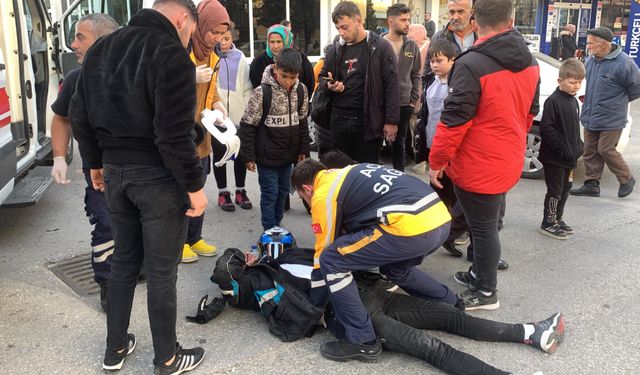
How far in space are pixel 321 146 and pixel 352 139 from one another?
0.38 m

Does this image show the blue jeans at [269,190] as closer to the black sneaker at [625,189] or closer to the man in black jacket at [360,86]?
the man in black jacket at [360,86]

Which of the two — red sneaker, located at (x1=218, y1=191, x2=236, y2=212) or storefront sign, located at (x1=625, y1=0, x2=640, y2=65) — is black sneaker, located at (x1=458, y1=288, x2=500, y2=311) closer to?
red sneaker, located at (x1=218, y1=191, x2=236, y2=212)

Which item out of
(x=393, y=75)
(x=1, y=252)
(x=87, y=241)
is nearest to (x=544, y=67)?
(x=393, y=75)

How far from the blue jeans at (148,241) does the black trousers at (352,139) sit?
7.50 ft

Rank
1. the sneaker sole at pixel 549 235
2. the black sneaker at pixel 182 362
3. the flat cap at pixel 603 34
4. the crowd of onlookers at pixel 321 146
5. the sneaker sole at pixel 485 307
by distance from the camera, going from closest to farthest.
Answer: the crowd of onlookers at pixel 321 146 → the black sneaker at pixel 182 362 → the sneaker sole at pixel 485 307 → the sneaker sole at pixel 549 235 → the flat cap at pixel 603 34

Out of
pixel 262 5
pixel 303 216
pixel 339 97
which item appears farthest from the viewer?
pixel 262 5

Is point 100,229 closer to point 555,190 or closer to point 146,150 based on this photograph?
point 146,150

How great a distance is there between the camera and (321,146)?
16.4 feet

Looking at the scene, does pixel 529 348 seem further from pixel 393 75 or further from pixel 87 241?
pixel 87 241

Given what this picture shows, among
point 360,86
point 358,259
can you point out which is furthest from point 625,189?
point 358,259

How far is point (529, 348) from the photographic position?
3008mm

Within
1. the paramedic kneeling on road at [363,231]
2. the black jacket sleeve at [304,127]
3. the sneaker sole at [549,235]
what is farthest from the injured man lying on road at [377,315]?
the sneaker sole at [549,235]

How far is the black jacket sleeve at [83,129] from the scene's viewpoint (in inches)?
98.2

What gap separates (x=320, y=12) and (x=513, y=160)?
31.1ft
